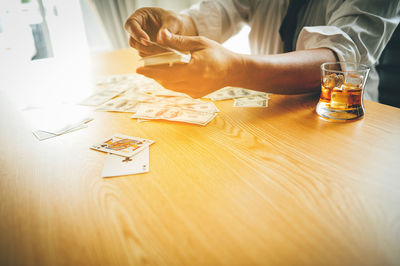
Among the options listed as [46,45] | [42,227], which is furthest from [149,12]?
[46,45]

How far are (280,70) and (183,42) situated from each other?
34 centimetres

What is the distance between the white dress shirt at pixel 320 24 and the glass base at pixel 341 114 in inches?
8.9

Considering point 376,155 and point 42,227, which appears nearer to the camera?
point 42,227

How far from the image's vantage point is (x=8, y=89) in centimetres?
122

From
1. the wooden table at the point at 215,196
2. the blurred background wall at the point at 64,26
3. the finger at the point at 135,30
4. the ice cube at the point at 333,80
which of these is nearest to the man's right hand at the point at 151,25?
the finger at the point at 135,30

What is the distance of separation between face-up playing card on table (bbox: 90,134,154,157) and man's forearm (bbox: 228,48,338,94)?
0.35m

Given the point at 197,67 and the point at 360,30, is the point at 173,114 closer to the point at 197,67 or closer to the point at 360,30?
the point at 197,67

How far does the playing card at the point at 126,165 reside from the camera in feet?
1.71

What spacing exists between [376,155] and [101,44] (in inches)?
190

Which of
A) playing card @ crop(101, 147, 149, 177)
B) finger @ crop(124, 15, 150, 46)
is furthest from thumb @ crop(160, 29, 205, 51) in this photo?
playing card @ crop(101, 147, 149, 177)

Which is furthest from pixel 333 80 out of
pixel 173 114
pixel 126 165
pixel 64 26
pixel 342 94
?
pixel 64 26

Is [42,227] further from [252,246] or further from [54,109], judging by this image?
[54,109]

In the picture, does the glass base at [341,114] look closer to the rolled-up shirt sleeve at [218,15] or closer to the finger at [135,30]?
the finger at [135,30]

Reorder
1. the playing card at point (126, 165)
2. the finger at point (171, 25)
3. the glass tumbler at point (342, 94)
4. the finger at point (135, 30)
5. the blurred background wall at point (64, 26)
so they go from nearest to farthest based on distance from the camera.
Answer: the playing card at point (126, 165) → the glass tumbler at point (342, 94) → the finger at point (135, 30) → the finger at point (171, 25) → the blurred background wall at point (64, 26)
